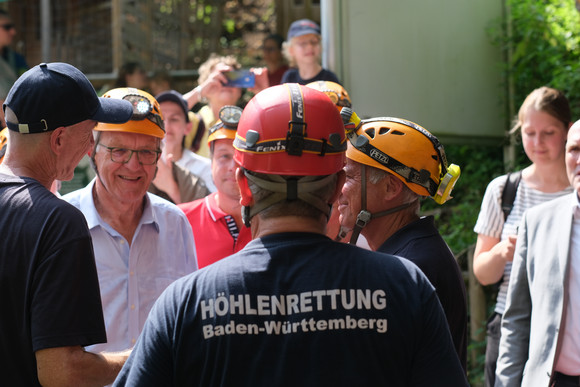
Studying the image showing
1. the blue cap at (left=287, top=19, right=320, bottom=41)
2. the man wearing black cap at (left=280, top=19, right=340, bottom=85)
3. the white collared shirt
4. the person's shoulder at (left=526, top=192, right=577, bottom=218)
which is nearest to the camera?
the white collared shirt

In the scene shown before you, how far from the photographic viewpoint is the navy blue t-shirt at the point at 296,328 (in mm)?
2166

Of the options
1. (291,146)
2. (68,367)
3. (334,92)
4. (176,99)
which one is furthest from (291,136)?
(176,99)

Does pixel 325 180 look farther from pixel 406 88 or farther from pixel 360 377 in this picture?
pixel 406 88

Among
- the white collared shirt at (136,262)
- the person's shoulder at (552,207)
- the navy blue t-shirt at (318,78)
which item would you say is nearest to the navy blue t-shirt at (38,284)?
the white collared shirt at (136,262)

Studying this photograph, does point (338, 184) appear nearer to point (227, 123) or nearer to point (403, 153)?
point (403, 153)

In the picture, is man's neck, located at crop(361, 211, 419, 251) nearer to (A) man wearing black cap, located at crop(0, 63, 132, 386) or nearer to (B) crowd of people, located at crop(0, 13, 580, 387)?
(B) crowd of people, located at crop(0, 13, 580, 387)

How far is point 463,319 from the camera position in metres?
3.08

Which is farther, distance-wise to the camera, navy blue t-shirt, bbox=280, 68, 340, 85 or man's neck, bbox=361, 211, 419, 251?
navy blue t-shirt, bbox=280, 68, 340, 85

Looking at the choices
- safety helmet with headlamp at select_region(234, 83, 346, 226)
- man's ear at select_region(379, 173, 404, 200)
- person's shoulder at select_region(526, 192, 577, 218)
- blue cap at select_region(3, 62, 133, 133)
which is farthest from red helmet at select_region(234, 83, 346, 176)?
person's shoulder at select_region(526, 192, 577, 218)

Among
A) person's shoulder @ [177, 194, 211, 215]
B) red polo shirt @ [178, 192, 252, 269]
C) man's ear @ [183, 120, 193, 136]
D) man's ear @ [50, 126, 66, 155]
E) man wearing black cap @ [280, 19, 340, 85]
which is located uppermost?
man wearing black cap @ [280, 19, 340, 85]

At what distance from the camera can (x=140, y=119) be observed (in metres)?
4.10

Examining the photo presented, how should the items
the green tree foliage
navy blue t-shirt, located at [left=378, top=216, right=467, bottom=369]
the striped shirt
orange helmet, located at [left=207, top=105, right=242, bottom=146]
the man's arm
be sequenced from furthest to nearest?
the green tree foliage
the striped shirt
orange helmet, located at [left=207, top=105, right=242, bottom=146]
navy blue t-shirt, located at [left=378, top=216, right=467, bottom=369]
the man's arm

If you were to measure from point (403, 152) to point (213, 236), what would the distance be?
161 cm

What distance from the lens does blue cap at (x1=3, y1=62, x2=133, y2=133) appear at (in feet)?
9.34
